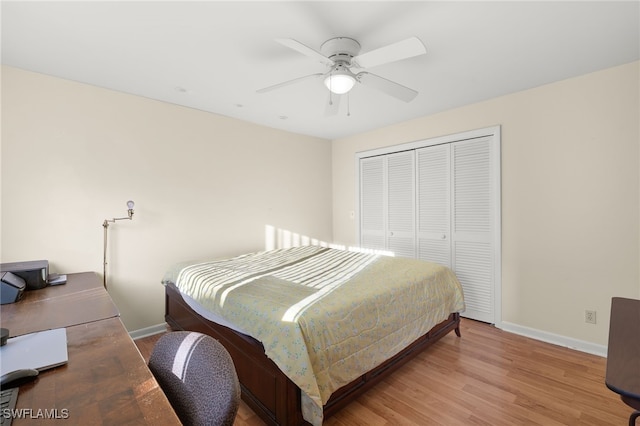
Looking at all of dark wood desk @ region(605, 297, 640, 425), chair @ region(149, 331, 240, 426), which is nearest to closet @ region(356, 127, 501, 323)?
dark wood desk @ region(605, 297, 640, 425)

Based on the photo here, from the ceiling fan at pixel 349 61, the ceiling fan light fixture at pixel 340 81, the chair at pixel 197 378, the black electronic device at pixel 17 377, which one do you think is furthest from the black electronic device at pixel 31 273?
the ceiling fan light fixture at pixel 340 81

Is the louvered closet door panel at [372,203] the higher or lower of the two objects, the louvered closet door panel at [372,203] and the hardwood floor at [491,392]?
the higher

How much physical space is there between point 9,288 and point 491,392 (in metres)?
3.19

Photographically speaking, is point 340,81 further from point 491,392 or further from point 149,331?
point 149,331

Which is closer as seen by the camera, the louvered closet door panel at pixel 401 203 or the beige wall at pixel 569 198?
the beige wall at pixel 569 198

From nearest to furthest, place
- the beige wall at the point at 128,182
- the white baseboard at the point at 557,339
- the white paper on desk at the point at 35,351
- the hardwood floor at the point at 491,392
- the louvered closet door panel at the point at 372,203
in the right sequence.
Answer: the white paper on desk at the point at 35,351 < the hardwood floor at the point at 491,392 < the beige wall at the point at 128,182 < the white baseboard at the point at 557,339 < the louvered closet door panel at the point at 372,203

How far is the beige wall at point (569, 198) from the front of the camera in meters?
2.38

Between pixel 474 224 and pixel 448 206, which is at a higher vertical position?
pixel 448 206

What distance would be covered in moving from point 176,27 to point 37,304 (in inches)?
73.4

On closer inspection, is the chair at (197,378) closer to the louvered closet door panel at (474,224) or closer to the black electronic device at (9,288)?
the black electronic device at (9,288)

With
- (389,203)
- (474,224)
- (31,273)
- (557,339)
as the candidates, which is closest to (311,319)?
(31,273)

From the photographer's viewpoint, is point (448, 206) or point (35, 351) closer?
point (35, 351)

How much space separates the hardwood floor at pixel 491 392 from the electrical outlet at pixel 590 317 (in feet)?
0.97

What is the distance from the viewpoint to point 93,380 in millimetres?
873
